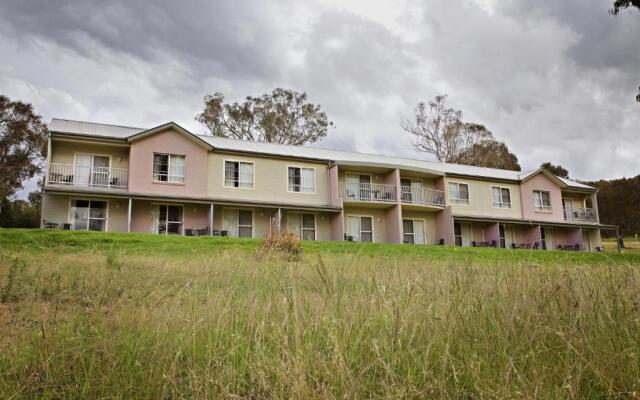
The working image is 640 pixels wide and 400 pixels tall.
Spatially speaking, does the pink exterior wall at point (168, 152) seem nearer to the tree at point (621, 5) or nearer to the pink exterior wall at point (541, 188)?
the tree at point (621, 5)

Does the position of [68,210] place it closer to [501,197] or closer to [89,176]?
[89,176]

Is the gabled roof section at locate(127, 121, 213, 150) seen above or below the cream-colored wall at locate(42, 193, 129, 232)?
above

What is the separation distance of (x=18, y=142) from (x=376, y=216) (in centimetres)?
2705

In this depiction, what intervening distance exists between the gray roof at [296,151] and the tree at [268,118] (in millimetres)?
9224

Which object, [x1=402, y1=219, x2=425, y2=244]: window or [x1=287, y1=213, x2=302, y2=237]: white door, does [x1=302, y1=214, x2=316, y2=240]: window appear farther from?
[x1=402, y1=219, x2=425, y2=244]: window

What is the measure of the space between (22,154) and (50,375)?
38.6m

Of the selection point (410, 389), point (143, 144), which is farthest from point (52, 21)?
point (410, 389)

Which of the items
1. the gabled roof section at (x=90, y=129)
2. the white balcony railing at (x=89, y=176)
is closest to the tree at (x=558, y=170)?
the gabled roof section at (x=90, y=129)

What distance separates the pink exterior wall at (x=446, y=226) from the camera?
31125mm

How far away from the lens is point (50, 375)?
148 inches

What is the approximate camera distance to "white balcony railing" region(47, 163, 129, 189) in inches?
942

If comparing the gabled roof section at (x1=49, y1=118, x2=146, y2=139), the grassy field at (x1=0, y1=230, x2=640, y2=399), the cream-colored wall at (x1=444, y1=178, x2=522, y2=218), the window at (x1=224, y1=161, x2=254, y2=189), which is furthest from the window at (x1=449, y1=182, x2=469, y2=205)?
the grassy field at (x1=0, y1=230, x2=640, y2=399)

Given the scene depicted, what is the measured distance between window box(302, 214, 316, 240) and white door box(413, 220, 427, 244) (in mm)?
7235

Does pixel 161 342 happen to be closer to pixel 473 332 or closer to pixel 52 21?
pixel 473 332
